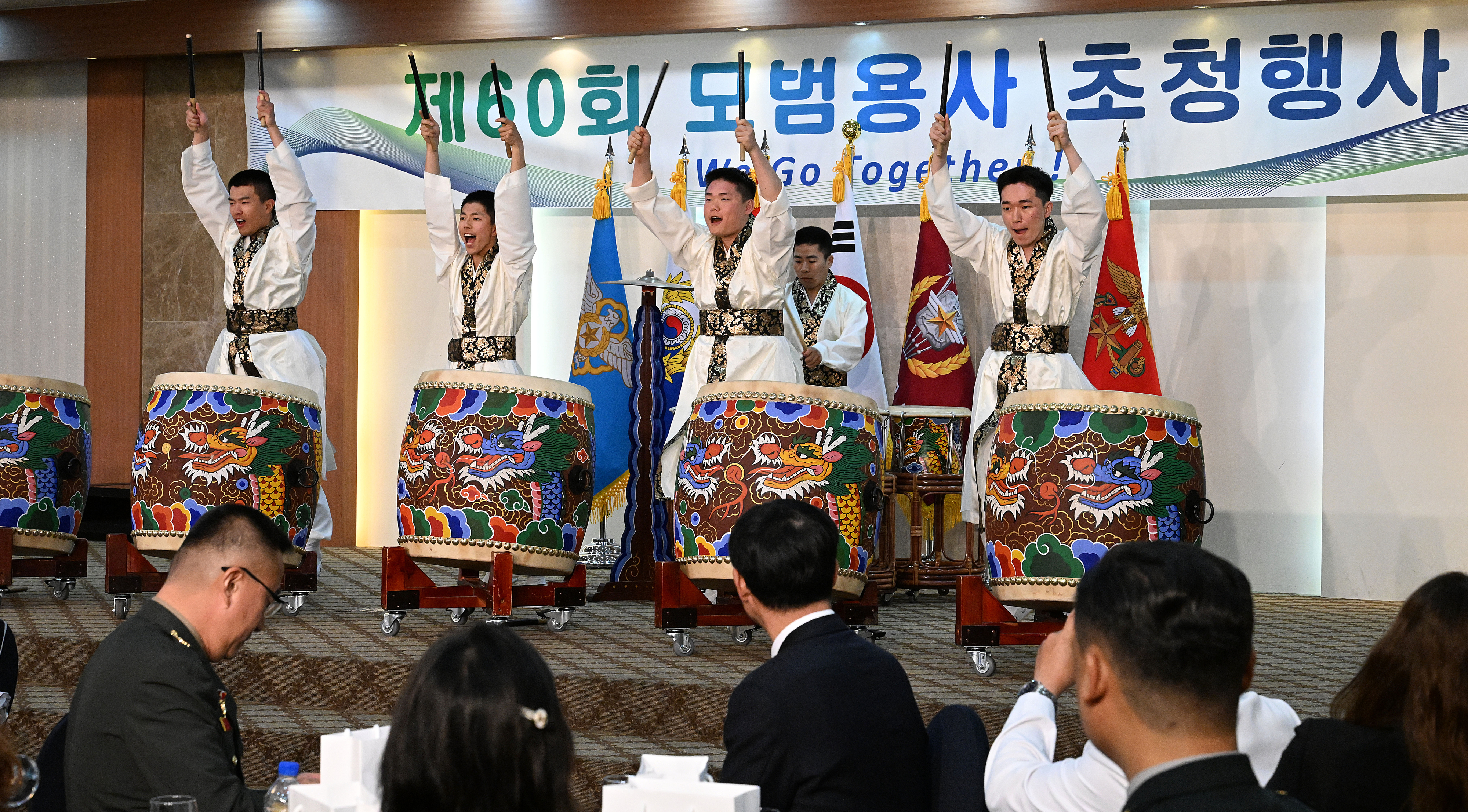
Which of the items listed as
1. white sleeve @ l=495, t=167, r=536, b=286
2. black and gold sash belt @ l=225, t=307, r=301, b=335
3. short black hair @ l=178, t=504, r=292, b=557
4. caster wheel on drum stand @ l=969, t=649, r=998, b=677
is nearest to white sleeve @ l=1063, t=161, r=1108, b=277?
caster wheel on drum stand @ l=969, t=649, r=998, b=677

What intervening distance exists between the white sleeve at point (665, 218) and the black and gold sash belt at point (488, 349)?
2.07 feet

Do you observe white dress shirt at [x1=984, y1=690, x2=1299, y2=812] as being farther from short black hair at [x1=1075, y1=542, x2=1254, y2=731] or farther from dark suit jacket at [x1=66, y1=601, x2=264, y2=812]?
dark suit jacket at [x1=66, y1=601, x2=264, y2=812]

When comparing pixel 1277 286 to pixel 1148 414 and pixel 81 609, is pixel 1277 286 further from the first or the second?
pixel 81 609

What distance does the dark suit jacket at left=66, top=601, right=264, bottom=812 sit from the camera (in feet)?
6.07

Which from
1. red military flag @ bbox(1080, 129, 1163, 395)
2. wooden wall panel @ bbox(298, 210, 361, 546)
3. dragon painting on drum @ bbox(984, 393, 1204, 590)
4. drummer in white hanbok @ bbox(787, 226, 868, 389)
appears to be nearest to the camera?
dragon painting on drum @ bbox(984, 393, 1204, 590)

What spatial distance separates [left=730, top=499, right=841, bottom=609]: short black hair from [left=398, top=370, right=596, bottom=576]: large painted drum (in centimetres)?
182

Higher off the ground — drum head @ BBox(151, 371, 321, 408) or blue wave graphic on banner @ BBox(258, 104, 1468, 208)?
blue wave graphic on banner @ BBox(258, 104, 1468, 208)

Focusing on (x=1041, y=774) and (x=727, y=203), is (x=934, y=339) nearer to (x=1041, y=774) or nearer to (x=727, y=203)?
(x=727, y=203)

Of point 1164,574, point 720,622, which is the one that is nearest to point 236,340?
point 720,622

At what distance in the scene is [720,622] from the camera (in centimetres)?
388

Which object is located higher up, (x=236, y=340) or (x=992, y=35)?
(x=992, y=35)

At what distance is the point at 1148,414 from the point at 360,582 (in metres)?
3.21

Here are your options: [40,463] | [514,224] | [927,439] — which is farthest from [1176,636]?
[40,463]

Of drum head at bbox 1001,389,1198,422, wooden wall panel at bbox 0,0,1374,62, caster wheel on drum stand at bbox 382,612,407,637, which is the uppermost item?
wooden wall panel at bbox 0,0,1374,62
